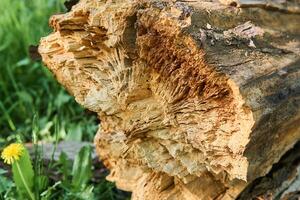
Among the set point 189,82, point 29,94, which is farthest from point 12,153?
point 29,94

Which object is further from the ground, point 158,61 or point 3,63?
point 158,61

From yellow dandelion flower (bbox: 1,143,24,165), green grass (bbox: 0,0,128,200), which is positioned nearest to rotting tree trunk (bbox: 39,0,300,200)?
yellow dandelion flower (bbox: 1,143,24,165)

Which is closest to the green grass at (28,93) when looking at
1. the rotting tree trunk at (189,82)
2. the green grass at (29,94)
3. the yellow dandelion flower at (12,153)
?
the green grass at (29,94)

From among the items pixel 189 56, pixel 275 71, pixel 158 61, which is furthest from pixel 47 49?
pixel 275 71

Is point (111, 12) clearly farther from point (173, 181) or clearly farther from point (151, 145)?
point (173, 181)

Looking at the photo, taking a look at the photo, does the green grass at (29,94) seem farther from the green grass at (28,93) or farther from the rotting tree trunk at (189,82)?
the rotting tree trunk at (189,82)
